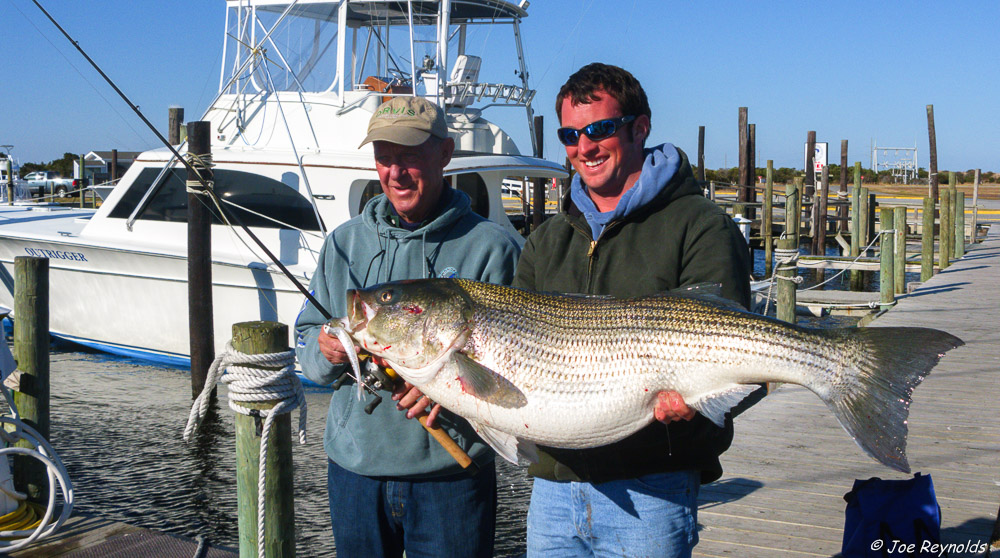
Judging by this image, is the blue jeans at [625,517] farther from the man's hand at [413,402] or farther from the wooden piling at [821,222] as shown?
the wooden piling at [821,222]

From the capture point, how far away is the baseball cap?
9.86 feet

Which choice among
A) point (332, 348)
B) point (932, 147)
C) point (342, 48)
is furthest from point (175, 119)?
point (932, 147)

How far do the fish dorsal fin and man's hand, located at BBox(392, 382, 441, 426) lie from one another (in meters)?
0.87

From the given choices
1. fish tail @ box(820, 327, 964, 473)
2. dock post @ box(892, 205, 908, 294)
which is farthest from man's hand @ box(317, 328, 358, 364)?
dock post @ box(892, 205, 908, 294)

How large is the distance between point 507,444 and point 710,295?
75 cm

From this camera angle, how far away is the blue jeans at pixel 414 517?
2.90 metres

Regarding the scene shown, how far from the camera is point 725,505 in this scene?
5102mm

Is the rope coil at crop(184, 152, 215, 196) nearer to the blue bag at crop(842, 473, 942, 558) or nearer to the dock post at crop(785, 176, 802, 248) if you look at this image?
the blue bag at crop(842, 473, 942, 558)

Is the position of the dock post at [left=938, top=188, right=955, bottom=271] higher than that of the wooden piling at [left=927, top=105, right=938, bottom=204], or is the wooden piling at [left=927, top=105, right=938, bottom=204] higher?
the wooden piling at [left=927, top=105, right=938, bottom=204]

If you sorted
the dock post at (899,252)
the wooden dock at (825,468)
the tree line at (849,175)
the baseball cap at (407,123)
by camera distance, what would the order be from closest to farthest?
1. the baseball cap at (407,123)
2. the wooden dock at (825,468)
3. the dock post at (899,252)
4. the tree line at (849,175)

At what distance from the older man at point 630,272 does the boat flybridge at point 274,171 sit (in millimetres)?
7063

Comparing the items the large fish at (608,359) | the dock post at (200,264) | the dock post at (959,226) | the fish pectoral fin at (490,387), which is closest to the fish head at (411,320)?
the large fish at (608,359)

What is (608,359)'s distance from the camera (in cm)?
236
